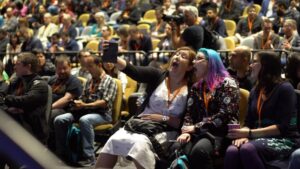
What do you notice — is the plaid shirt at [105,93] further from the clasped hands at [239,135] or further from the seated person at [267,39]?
the seated person at [267,39]

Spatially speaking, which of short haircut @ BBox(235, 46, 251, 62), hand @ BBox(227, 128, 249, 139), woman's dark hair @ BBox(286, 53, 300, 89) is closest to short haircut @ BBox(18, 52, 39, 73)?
short haircut @ BBox(235, 46, 251, 62)

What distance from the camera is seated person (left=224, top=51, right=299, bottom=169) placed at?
195 inches

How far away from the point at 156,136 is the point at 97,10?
11.1m

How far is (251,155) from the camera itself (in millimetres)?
4898

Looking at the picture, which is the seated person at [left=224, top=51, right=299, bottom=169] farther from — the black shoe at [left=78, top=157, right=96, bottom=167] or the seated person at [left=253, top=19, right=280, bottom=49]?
the seated person at [left=253, top=19, right=280, bottom=49]

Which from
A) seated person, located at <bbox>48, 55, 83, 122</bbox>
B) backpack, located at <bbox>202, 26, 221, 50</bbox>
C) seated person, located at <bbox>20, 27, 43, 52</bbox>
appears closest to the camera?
backpack, located at <bbox>202, 26, 221, 50</bbox>

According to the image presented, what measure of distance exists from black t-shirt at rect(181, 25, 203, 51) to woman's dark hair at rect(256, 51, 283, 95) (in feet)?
4.08

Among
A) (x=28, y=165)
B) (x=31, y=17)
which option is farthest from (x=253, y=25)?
(x=28, y=165)

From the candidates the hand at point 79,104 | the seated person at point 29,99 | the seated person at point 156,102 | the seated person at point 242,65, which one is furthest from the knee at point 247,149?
the hand at point 79,104

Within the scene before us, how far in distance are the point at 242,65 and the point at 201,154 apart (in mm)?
1290

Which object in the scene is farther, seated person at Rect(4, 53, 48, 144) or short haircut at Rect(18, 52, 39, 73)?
short haircut at Rect(18, 52, 39, 73)

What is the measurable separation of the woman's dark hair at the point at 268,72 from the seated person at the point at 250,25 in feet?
19.1

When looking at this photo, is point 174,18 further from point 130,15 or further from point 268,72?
point 130,15

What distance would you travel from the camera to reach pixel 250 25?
1134 centimetres
